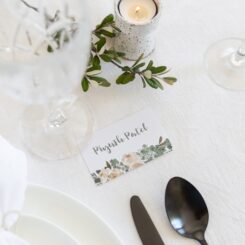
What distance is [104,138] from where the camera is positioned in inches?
24.5

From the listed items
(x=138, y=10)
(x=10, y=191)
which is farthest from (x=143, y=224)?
(x=138, y=10)

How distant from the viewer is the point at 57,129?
2.11 ft

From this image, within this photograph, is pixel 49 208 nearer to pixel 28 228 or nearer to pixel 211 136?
pixel 28 228

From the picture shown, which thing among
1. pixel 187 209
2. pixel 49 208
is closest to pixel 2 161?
pixel 49 208

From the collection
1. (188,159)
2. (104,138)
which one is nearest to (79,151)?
(104,138)

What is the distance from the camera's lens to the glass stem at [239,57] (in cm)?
68

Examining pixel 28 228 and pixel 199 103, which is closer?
pixel 28 228

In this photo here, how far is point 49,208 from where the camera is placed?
0.55 metres

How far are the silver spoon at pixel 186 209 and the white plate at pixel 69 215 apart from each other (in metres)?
0.08

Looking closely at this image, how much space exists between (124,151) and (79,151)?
0.18ft

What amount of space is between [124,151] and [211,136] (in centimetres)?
11

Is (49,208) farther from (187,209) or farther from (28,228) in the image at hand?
(187,209)

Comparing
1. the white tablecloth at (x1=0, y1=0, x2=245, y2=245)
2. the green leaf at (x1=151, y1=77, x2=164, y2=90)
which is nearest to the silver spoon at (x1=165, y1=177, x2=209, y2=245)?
the white tablecloth at (x1=0, y1=0, x2=245, y2=245)

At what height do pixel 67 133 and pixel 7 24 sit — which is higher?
pixel 7 24
